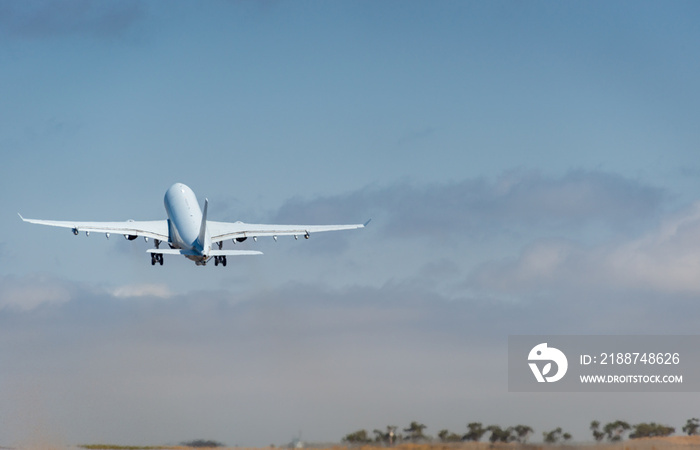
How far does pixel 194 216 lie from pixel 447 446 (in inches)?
1815

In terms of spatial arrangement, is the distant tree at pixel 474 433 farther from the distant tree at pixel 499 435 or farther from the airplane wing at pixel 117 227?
the airplane wing at pixel 117 227

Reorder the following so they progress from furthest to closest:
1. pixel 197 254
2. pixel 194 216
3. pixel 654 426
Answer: pixel 194 216 → pixel 197 254 → pixel 654 426

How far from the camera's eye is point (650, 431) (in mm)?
89375

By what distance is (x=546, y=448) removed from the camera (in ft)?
272

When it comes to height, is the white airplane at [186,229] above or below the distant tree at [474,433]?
above

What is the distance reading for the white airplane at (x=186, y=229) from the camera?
114 meters

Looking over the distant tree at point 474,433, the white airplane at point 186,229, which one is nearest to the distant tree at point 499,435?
the distant tree at point 474,433

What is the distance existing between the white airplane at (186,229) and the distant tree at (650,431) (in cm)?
4247

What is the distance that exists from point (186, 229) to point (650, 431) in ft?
165

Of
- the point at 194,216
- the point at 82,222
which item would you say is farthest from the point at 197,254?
the point at 82,222

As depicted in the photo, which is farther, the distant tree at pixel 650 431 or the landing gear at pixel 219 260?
the landing gear at pixel 219 260

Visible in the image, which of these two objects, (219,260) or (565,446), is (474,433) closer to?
(565,446)

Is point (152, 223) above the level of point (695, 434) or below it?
above

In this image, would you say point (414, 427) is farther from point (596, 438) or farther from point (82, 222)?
point (82, 222)
